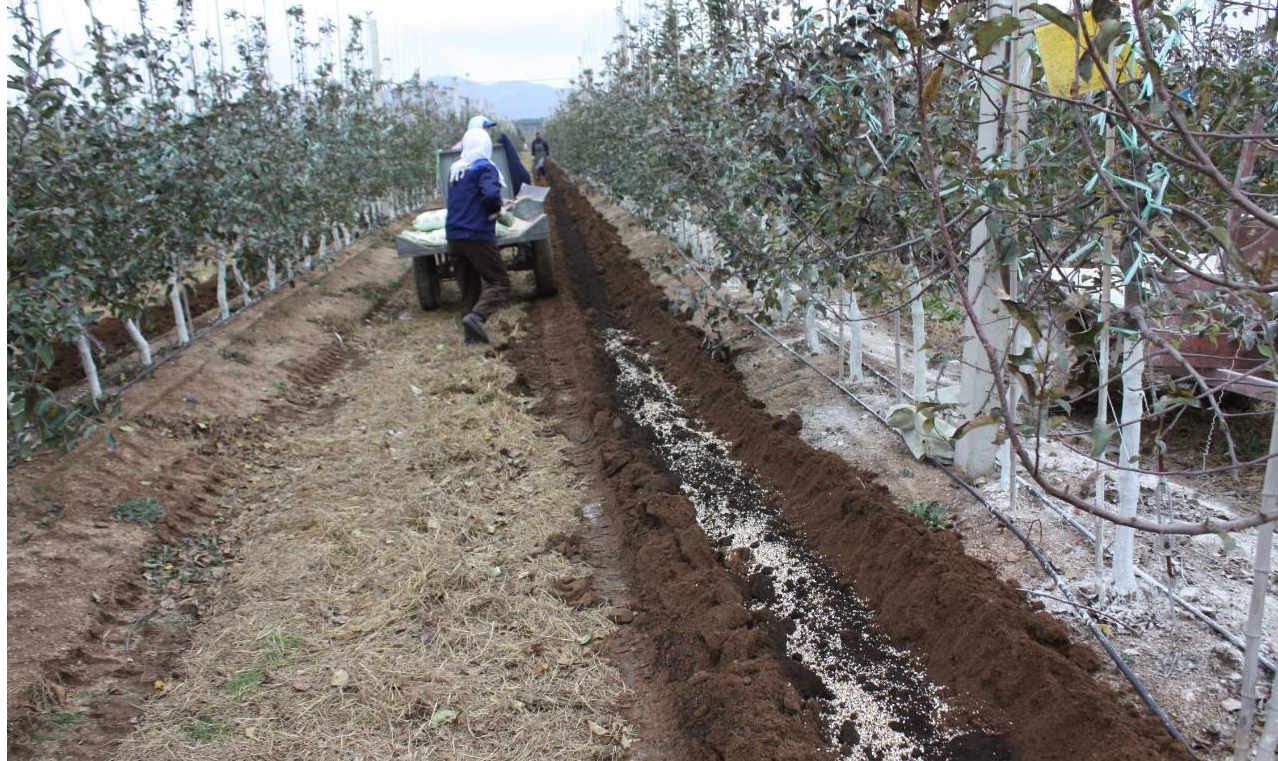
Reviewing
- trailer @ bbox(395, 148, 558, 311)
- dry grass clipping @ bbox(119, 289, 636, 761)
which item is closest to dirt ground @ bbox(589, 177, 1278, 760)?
dry grass clipping @ bbox(119, 289, 636, 761)

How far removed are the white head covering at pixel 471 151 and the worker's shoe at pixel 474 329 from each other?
131 cm

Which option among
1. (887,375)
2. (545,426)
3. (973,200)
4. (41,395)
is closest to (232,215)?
(41,395)

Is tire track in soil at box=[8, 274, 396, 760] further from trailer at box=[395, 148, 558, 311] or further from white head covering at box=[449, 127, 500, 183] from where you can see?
trailer at box=[395, 148, 558, 311]

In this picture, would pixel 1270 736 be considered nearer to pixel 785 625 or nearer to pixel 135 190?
pixel 785 625

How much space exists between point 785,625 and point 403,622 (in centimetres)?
158

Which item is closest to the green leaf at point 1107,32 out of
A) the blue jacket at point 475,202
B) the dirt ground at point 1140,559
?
the dirt ground at point 1140,559

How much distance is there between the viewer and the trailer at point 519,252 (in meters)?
9.41

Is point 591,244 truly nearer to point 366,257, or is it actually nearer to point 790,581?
point 366,257

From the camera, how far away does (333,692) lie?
3.21m

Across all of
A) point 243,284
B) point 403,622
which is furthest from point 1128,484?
point 243,284

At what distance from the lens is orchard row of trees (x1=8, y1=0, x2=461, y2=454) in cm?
454

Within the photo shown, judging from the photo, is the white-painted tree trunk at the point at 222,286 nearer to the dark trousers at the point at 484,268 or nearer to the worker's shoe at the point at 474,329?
the dark trousers at the point at 484,268

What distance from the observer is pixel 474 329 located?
8.27 m

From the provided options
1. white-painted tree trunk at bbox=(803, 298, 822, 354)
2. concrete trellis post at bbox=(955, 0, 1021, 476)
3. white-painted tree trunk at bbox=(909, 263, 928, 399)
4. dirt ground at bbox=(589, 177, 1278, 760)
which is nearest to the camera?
dirt ground at bbox=(589, 177, 1278, 760)
